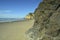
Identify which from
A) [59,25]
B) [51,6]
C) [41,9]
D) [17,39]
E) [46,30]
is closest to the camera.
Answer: [59,25]

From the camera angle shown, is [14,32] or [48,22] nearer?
[48,22]

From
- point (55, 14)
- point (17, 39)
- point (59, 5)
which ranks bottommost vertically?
point (17, 39)

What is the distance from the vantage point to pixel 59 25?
505cm

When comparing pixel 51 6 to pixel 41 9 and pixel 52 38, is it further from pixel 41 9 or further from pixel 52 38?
pixel 52 38

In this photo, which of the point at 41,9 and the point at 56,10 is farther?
the point at 41,9

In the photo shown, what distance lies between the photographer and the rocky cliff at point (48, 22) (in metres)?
5.15

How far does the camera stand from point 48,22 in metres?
5.59

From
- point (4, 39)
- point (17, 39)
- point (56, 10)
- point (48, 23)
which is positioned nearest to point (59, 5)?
point (56, 10)

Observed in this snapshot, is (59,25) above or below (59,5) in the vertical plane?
below

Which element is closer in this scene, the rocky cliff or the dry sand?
the rocky cliff

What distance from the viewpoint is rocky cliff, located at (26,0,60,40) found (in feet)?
16.9

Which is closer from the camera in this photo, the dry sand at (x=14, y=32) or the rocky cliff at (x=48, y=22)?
the rocky cliff at (x=48, y=22)

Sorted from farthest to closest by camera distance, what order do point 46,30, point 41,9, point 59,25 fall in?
point 41,9 < point 46,30 < point 59,25

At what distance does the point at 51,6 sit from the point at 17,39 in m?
5.00
